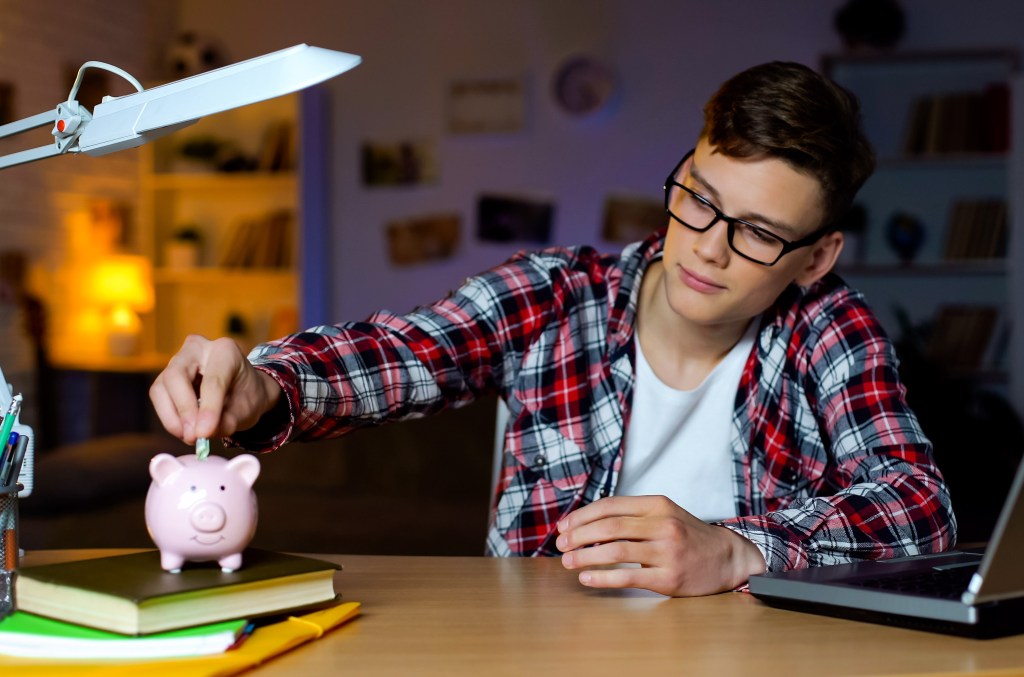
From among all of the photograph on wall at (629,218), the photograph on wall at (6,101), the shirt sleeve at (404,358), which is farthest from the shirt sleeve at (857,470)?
the photograph on wall at (6,101)

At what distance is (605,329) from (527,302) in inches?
4.7

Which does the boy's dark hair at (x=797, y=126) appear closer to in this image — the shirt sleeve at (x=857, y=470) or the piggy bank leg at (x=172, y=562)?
the shirt sleeve at (x=857, y=470)

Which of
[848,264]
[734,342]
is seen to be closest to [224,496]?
[734,342]

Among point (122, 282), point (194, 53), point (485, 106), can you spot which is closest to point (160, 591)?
point (485, 106)

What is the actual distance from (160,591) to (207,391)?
0.67 ft

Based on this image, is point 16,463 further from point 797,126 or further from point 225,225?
point 225,225

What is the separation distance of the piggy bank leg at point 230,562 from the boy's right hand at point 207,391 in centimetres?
12

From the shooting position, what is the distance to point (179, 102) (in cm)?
79

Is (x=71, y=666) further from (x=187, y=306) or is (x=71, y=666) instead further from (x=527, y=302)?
(x=187, y=306)

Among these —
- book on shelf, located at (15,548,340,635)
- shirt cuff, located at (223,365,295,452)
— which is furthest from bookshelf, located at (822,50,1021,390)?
book on shelf, located at (15,548,340,635)

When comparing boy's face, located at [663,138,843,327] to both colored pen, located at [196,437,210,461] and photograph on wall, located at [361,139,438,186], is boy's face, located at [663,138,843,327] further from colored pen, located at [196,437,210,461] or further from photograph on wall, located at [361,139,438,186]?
photograph on wall, located at [361,139,438,186]

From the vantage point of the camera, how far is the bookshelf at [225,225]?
5004 mm

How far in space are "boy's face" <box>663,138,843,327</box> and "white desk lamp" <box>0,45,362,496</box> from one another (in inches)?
25.5

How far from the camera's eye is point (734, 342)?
1.54m
